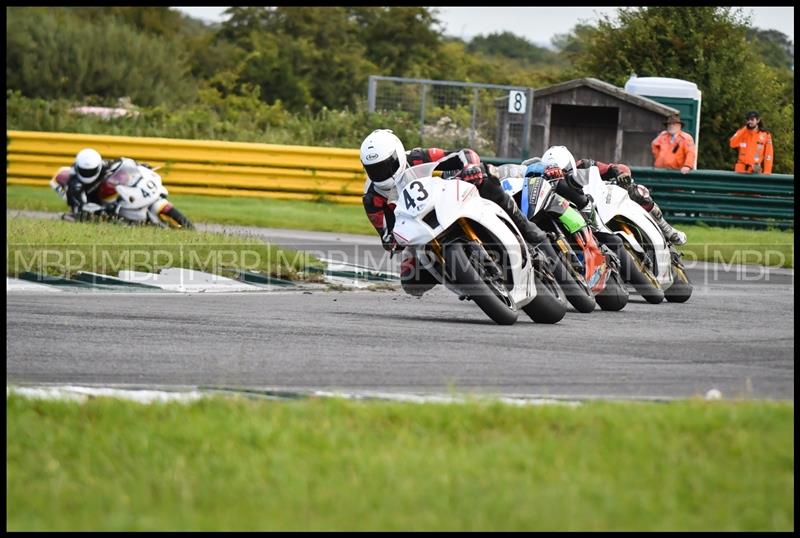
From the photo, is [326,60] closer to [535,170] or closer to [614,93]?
[614,93]

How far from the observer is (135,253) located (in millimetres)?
A: 12711

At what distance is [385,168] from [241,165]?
474 inches

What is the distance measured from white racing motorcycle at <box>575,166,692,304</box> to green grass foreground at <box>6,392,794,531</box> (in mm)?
5034

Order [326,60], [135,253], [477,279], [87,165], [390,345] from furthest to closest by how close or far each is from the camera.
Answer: [326,60] < [87,165] < [135,253] < [477,279] < [390,345]

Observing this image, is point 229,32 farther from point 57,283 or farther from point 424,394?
point 424,394

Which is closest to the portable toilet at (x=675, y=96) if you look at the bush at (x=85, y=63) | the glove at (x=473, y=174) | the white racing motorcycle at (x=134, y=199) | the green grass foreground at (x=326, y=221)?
the green grass foreground at (x=326, y=221)

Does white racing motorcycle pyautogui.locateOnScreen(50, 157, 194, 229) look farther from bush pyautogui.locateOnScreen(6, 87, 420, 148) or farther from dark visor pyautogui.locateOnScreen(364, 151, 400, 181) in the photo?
bush pyautogui.locateOnScreen(6, 87, 420, 148)

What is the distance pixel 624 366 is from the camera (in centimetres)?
751

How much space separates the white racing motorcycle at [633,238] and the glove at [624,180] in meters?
0.14

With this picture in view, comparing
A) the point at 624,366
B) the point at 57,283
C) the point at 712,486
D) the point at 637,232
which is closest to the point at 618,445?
the point at 712,486

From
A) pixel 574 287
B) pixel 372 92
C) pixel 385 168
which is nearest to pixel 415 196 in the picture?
pixel 385 168

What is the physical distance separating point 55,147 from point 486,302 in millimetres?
14230

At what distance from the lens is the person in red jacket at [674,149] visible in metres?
19.4

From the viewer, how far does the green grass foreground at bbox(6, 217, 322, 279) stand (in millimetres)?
12234
